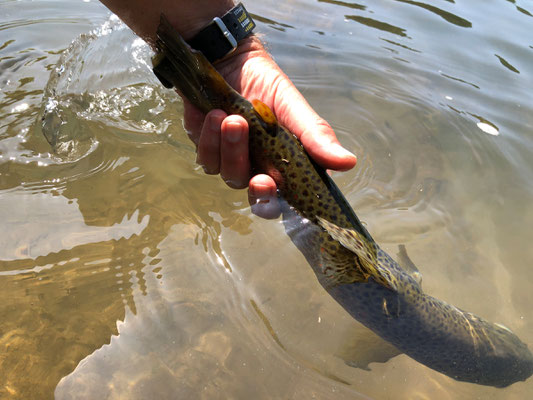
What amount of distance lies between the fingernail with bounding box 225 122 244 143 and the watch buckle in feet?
3.47

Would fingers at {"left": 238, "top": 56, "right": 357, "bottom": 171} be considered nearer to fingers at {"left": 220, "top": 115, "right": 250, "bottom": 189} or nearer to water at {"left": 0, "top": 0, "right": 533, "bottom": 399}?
fingers at {"left": 220, "top": 115, "right": 250, "bottom": 189}

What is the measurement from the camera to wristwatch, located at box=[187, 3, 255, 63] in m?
3.38

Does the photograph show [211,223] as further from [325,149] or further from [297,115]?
[325,149]

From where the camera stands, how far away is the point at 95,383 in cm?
270

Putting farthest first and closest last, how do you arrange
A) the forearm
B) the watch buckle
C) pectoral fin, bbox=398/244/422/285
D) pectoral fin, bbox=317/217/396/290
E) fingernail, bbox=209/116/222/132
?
pectoral fin, bbox=398/244/422/285, the watch buckle, the forearm, fingernail, bbox=209/116/222/132, pectoral fin, bbox=317/217/396/290

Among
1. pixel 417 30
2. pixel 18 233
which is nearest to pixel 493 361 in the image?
pixel 18 233

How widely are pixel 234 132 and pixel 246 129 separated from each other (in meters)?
0.09

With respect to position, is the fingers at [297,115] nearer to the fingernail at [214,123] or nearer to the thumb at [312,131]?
the thumb at [312,131]

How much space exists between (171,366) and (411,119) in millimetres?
4245

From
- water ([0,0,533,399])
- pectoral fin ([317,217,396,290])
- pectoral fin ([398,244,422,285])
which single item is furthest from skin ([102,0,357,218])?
pectoral fin ([398,244,422,285])

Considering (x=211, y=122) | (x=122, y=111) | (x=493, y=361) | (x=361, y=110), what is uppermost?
(x=211, y=122)

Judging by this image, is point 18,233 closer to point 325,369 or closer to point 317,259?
point 317,259

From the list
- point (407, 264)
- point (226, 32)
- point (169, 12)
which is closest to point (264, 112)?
point (226, 32)

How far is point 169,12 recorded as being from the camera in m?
3.31
